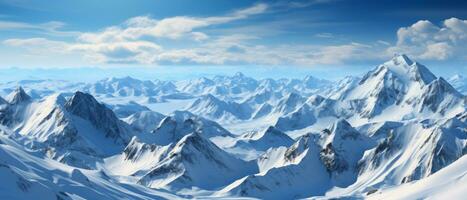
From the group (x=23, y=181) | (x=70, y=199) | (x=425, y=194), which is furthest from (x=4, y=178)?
(x=425, y=194)

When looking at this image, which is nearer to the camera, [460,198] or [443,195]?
[460,198]

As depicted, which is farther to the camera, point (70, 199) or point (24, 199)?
point (70, 199)

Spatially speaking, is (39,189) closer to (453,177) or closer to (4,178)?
(4,178)

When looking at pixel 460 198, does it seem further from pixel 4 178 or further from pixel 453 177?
pixel 4 178

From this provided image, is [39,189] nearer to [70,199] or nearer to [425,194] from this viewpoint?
[70,199]

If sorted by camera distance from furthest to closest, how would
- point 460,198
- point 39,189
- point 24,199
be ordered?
point 39,189 < point 24,199 < point 460,198

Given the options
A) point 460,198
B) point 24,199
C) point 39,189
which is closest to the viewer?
point 460,198

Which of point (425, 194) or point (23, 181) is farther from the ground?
point (23, 181)

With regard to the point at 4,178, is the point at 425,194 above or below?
below
